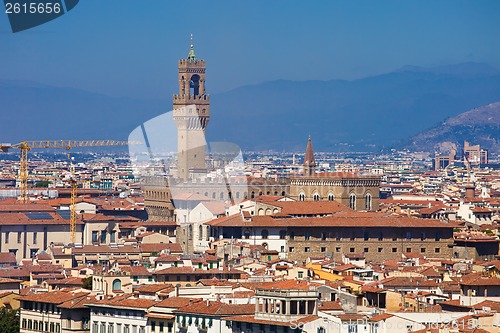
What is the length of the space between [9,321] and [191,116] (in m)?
42.3

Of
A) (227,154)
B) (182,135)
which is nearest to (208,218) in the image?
(227,154)

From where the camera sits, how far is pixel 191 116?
7569 cm

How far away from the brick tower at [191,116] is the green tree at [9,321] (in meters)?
34.5

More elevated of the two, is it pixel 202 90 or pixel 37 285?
pixel 202 90

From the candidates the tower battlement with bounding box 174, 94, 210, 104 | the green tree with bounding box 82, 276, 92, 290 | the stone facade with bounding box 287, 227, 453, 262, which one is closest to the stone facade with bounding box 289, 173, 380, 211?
the stone facade with bounding box 287, 227, 453, 262

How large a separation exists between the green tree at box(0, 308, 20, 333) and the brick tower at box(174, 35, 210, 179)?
3452 centimetres

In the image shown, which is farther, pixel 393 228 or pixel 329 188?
pixel 329 188

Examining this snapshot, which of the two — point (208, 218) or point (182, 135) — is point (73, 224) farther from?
point (182, 135)

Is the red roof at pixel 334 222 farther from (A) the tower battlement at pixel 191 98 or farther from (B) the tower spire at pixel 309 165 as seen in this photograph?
(A) the tower battlement at pixel 191 98

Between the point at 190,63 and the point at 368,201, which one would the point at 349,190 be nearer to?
the point at 368,201

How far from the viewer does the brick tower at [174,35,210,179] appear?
72.2 metres

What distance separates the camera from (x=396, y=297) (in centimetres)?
3148

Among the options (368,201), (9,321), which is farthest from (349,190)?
(9,321)

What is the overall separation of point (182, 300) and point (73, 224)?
83.9 feet
